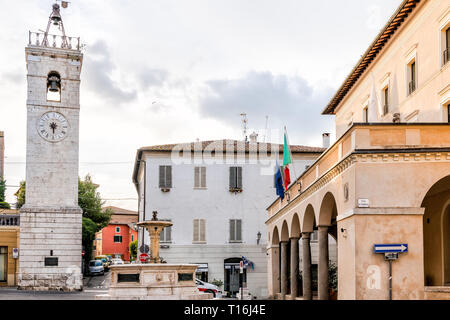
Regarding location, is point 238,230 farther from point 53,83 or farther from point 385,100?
point 385,100

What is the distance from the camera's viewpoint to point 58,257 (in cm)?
3759

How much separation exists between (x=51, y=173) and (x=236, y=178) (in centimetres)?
1219

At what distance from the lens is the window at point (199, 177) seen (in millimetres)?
42906

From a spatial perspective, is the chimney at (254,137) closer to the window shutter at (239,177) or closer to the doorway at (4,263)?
the window shutter at (239,177)

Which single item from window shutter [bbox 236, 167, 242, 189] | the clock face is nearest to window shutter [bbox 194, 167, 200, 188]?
window shutter [bbox 236, 167, 242, 189]

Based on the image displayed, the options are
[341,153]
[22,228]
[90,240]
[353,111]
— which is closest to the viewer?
[341,153]

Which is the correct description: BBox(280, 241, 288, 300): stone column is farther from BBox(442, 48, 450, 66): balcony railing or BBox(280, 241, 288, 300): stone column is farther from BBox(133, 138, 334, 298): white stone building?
BBox(442, 48, 450, 66): balcony railing

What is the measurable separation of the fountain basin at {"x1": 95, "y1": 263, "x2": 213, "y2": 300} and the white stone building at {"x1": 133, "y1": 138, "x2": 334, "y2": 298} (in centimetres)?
2043

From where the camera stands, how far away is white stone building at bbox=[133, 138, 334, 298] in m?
42.0

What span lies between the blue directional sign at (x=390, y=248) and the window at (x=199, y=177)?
27.2m

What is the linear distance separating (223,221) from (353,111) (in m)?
15.1

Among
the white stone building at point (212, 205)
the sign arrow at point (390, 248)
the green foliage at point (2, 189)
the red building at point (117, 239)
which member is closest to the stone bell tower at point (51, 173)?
the white stone building at point (212, 205)
